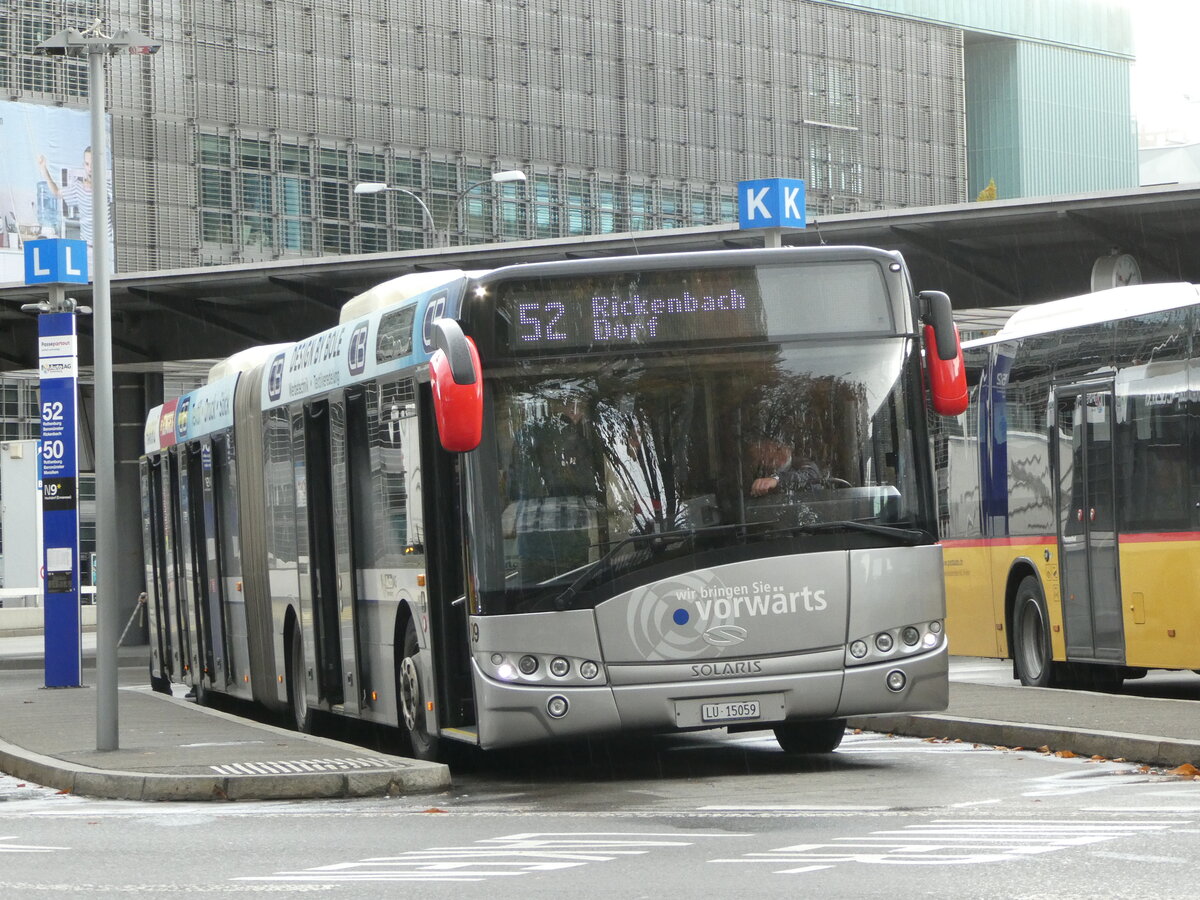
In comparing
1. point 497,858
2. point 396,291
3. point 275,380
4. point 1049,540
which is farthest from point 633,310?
point 1049,540

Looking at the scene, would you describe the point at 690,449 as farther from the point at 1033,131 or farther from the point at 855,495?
the point at 1033,131

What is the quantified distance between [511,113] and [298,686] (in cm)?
6667

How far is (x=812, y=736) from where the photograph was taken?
1398 centimetres

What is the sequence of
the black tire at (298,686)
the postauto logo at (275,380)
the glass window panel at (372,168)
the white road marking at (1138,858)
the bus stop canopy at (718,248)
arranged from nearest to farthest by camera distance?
the white road marking at (1138,858) → the black tire at (298,686) → the postauto logo at (275,380) → the bus stop canopy at (718,248) → the glass window panel at (372,168)

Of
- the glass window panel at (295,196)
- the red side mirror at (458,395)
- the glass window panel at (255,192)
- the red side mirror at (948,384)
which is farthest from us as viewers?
the glass window panel at (295,196)

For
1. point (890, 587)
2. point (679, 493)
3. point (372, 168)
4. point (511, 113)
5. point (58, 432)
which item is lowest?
point (890, 587)

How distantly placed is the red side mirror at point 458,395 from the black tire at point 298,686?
17.9 ft

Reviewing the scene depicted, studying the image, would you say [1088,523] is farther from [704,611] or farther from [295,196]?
[295,196]

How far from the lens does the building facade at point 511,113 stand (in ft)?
239

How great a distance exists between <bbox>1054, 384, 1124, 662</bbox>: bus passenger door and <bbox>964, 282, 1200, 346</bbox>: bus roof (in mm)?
590

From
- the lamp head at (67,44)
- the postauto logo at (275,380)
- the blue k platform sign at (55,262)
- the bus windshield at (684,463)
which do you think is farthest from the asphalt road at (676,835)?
the blue k platform sign at (55,262)

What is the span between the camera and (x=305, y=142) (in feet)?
251

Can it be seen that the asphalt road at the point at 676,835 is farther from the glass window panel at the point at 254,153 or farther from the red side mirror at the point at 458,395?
the glass window panel at the point at 254,153

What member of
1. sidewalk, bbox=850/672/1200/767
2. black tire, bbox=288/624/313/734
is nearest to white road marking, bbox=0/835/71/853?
sidewalk, bbox=850/672/1200/767
